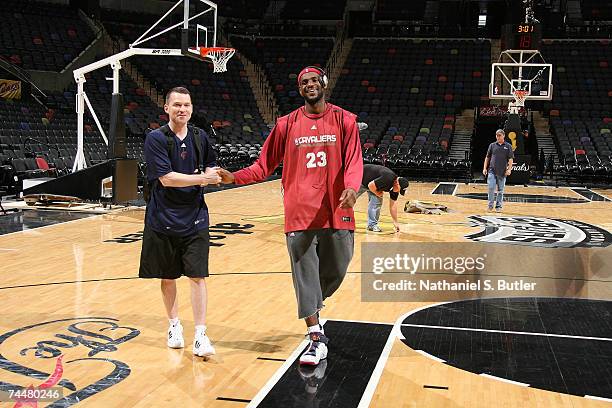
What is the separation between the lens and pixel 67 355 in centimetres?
454

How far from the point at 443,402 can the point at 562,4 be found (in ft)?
120

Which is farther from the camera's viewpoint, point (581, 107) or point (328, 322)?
point (581, 107)

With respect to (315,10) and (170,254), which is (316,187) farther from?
(315,10)

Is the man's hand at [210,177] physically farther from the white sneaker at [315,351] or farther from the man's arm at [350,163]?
the white sneaker at [315,351]

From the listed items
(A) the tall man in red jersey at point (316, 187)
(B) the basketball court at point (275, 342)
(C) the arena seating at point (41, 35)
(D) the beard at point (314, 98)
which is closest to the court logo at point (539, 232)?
(B) the basketball court at point (275, 342)

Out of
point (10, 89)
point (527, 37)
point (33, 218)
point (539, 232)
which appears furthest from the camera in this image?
point (10, 89)

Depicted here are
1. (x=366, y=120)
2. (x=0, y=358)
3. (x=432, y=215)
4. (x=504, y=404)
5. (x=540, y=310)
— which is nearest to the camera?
(x=504, y=404)

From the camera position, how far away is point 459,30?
34594 mm

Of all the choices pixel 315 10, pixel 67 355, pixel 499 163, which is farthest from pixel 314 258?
pixel 315 10

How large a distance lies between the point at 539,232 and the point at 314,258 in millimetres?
7688

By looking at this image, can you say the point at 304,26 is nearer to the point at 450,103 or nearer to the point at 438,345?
the point at 450,103

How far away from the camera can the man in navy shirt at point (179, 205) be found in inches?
175

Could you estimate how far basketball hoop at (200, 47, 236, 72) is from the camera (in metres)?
15.4

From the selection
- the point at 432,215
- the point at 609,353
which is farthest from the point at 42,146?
the point at 609,353
